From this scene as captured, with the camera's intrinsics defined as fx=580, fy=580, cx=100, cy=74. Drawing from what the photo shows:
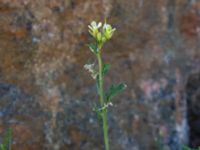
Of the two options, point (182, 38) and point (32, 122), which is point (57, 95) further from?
point (182, 38)

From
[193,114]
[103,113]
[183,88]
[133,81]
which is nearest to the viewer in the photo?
[103,113]

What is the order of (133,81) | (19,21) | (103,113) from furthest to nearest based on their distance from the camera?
1. (133,81)
2. (19,21)
3. (103,113)

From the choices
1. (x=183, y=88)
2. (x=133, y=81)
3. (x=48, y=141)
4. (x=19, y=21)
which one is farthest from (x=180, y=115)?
(x=19, y=21)

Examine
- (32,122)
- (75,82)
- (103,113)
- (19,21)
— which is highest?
(19,21)

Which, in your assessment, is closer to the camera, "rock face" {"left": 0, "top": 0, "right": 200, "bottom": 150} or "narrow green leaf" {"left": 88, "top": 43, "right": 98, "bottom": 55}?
"narrow green leaf" {"left": 88, "top": 43, "right": 98, "bottom": 55}

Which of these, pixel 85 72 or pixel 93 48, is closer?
pixel 93 48

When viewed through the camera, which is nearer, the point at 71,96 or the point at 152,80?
the point at 71,96

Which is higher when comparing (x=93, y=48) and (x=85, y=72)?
(x=85, y=72)

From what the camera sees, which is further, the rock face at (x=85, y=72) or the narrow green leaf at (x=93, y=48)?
the rock face at (x=85, y=72)
